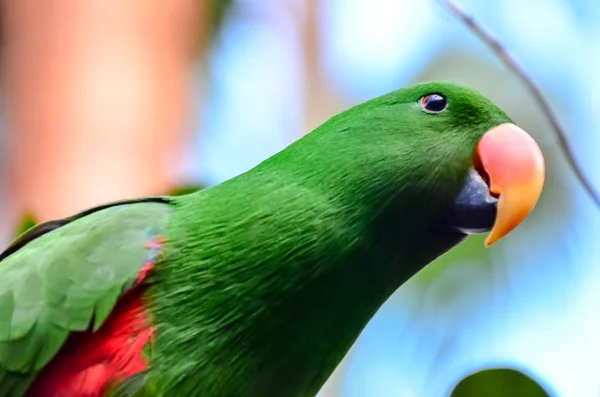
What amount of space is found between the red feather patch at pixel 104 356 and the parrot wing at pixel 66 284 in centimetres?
1

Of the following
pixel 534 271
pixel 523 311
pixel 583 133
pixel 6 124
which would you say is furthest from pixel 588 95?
pixel 6 124

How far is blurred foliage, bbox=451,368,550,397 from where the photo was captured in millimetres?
880

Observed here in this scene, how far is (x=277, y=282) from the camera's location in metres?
0.70

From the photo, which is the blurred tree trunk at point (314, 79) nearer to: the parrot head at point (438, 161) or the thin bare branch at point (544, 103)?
the thin bare branch at point (544, 103)

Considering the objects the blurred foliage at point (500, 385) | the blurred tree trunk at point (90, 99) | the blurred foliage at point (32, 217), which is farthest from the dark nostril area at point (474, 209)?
the blurred tree trunk at point (90, 99)

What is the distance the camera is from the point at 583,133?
5.50ft

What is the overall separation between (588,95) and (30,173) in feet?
4.89

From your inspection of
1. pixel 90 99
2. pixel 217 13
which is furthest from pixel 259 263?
pixel 217 13

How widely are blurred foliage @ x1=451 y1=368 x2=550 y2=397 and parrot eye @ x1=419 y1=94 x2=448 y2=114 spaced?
355 millimetres

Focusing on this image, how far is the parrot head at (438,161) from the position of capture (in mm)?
747

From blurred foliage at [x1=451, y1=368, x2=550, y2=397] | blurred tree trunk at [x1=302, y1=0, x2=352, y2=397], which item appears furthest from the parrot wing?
blurred tree trunk at [x1=302, y1=0, x2=352, y2=397]

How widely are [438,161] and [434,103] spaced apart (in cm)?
9

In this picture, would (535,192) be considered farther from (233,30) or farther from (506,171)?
(233,30)

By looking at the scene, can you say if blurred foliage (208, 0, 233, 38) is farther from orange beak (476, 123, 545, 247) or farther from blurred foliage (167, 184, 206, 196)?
orange beak (476, 123, 545, 247)
